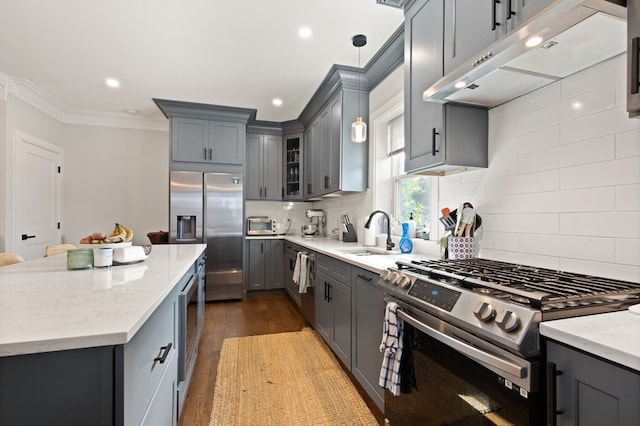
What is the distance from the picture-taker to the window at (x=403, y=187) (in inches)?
103

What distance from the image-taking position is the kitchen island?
2.24 feet

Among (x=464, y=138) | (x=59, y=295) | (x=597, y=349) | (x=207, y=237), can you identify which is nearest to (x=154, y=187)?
(x=207, y=237)

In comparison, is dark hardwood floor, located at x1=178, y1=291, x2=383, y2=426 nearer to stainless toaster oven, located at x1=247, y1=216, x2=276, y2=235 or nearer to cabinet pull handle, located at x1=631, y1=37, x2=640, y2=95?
stainless toaster oven, located at x1=247, y1=216, x2=276, y2=235

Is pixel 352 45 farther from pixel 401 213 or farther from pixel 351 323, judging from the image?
pixel 351 323

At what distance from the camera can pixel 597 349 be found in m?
0.71

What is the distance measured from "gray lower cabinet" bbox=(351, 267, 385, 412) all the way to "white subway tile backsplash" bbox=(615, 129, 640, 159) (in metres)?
1.20

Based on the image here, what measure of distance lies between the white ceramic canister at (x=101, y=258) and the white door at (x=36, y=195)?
3.24 meters

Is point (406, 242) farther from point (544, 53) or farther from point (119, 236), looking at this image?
point (119, 236)

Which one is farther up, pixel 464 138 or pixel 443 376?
pixel 464 138

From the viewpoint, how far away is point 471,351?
1017mm

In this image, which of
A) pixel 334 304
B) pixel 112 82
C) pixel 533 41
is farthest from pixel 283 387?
pixel 112 82

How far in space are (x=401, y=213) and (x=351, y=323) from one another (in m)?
1.25

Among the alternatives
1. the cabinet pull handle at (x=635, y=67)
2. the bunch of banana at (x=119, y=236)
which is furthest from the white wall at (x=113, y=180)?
the cabinet pull handle at (x=635, y=67)

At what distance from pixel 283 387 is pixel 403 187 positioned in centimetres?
199
